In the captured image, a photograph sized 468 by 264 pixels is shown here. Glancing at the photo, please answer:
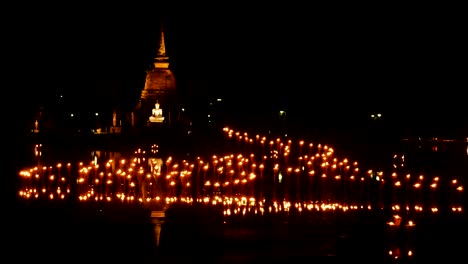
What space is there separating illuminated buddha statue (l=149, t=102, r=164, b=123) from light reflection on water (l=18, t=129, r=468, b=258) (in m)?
20.2

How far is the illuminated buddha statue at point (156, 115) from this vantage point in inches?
1621

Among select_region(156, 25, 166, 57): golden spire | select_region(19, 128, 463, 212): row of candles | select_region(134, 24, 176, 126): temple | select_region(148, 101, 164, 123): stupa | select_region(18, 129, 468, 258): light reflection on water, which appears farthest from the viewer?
select_region(156, 25, 166, 57): golden spire

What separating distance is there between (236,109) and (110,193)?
2431 cm

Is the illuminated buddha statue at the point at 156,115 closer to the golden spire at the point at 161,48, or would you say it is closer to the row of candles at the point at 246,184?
the golden spire at the point at 161,48

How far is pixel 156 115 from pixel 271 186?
27290mm

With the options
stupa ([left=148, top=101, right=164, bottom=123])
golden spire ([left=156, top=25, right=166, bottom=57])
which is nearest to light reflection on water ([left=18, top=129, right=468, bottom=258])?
stupa ([left=148, top=101, right=164, bottom=123])

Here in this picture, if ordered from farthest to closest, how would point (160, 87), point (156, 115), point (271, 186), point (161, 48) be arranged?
point (161, 48) → point (160, 87) → point (156, 115) → point (271, 186)

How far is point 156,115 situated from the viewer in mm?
42125

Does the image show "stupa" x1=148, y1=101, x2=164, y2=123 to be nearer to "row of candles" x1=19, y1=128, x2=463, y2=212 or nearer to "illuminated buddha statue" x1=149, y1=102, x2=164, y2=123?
"illuminated buddha statue" x1=149, y1=102, x2=164, y2=123

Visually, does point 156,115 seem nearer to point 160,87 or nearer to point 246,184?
point 160,87

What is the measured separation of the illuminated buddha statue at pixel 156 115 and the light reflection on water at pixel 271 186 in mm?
20171

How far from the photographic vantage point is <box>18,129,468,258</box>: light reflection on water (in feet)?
40.7

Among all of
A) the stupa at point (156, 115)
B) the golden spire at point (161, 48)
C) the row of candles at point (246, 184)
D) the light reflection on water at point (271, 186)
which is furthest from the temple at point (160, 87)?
the row of candles at point (246, 184)

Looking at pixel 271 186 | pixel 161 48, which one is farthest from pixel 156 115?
pixel 271 186
